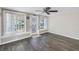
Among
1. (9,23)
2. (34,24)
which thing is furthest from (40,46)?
(34,24)

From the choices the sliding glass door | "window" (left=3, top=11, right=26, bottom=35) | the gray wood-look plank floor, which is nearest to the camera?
the gray wood-look plank floor

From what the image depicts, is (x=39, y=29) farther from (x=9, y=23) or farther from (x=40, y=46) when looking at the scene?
(x=40, y=46)

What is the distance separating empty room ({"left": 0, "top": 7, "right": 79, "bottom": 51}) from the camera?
3.70m

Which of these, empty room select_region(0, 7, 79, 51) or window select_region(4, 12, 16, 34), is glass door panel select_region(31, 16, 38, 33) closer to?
empty room select_region(0, 7, 79, 51)

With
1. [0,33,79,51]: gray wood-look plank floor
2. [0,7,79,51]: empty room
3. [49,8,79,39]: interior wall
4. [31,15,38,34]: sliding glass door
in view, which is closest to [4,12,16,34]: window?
[0,7,79,51]: empty room

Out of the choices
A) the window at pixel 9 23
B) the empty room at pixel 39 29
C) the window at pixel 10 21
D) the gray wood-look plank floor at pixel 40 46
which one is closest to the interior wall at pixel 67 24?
the empty room at pixel 39 29

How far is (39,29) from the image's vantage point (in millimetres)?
6871

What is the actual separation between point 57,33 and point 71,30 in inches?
44.5

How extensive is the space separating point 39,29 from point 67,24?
7.71 ft

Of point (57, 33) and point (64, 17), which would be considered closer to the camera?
point (64, 17)

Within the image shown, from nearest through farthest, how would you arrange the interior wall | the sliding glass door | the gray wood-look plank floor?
1. the gray wood-look plank floor
2. the interior wall
3. the sliding glass door
